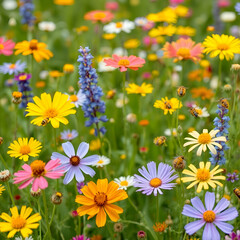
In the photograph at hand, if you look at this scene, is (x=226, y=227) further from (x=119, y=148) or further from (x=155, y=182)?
(x=119, y=148)

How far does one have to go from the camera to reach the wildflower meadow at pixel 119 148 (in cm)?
110

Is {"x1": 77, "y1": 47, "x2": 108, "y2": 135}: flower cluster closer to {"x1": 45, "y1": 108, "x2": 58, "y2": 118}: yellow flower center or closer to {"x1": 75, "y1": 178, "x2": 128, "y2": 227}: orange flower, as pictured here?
{"x1": 45, "y1": 108, "x2": 58, "y2": 118}: yellow flower center

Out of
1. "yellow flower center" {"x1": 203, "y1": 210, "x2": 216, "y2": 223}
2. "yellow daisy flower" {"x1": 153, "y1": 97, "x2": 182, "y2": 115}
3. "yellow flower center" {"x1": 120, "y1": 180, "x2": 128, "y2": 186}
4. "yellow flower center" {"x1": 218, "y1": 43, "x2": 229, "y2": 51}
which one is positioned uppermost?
"yellow flower center" {"x1": 218, "y1": 43, "x2": 229, "y2": 51}

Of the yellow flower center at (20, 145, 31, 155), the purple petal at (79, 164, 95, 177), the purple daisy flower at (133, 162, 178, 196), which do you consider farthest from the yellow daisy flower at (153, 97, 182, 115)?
the yellow flower center at (20, 145, 31, 155)

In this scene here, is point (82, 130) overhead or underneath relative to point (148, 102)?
underneath

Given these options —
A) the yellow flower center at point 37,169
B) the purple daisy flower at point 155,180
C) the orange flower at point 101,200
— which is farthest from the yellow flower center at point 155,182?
the yellow flower center at point 37,169

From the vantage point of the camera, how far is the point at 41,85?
7.68 ft

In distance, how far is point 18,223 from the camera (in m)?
1.04

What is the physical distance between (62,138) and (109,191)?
1.99 ft

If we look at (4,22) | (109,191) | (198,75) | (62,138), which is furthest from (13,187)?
(4,22)

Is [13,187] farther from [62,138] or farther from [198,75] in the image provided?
[198,75]

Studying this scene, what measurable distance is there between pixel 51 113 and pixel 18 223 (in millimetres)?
379

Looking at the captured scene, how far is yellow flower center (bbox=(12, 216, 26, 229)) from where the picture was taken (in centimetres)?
104

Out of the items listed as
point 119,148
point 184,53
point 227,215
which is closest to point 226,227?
point 227,215
